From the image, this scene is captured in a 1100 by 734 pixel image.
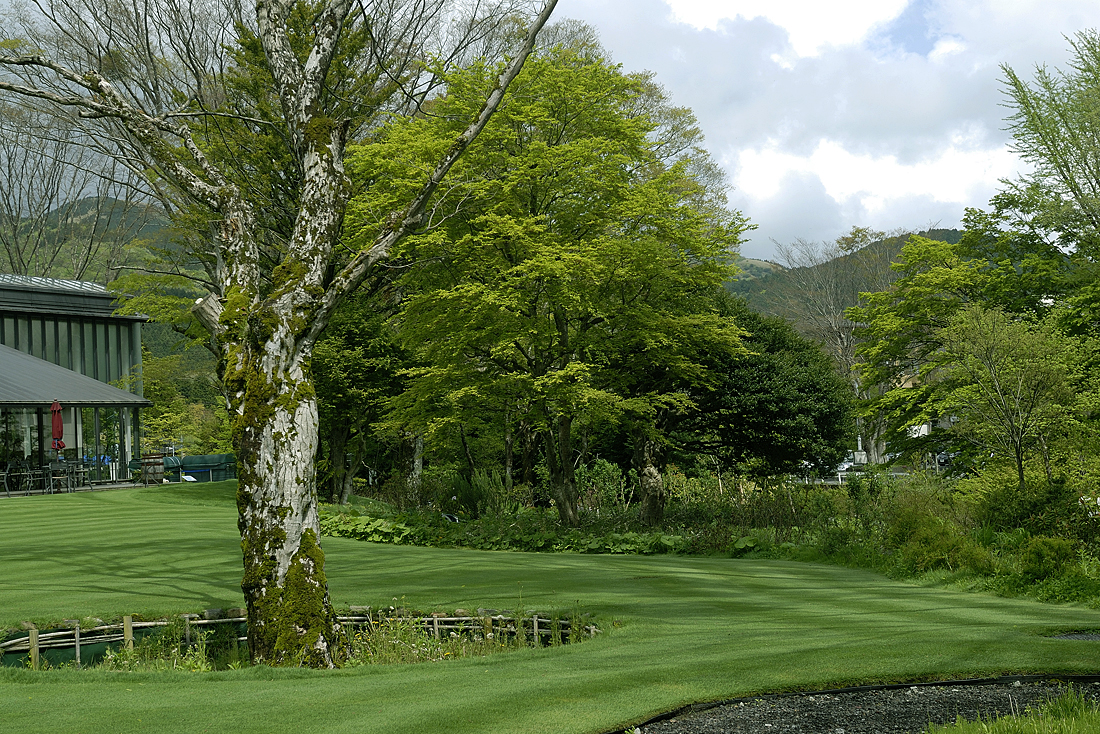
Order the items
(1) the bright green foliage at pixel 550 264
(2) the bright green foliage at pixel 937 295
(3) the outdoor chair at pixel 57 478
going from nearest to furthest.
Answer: (1) the bright green foliage at pixel 550 264, (2) the bright green foliage at pixel 937 295, (3) the outdoor chair at pixel 57 478

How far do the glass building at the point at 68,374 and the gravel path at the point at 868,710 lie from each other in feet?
76.3

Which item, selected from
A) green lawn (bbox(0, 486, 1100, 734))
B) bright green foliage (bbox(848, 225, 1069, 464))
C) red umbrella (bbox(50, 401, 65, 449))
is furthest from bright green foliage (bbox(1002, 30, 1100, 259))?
red umbrella (bbox(50, 401, 65, 449))

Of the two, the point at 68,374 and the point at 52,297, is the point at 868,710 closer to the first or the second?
the point at 68,374

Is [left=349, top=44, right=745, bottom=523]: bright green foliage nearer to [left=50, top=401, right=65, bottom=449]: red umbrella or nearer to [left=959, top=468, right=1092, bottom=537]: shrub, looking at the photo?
[left=959, top=468, right=1092, bottom=537]: shrub

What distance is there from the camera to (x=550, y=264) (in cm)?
1590

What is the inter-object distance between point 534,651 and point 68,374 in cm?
2614

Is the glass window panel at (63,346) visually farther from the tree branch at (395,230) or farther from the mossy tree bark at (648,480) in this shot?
the tree branch at (395,230)

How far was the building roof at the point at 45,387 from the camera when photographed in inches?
917

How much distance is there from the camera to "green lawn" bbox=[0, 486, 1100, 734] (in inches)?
194

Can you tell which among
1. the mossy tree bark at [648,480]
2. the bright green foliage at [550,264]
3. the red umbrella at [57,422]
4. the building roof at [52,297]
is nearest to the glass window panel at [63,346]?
the building roof at [52,297]

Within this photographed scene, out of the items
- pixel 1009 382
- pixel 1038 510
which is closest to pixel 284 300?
pixel 1038 510

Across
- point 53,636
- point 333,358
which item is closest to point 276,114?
point 333,358

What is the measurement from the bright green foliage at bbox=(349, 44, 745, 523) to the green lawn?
4.73m

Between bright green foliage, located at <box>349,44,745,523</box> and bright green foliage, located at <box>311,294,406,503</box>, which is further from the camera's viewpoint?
bright green foliage, located at <box>311,294,406,503</box>
